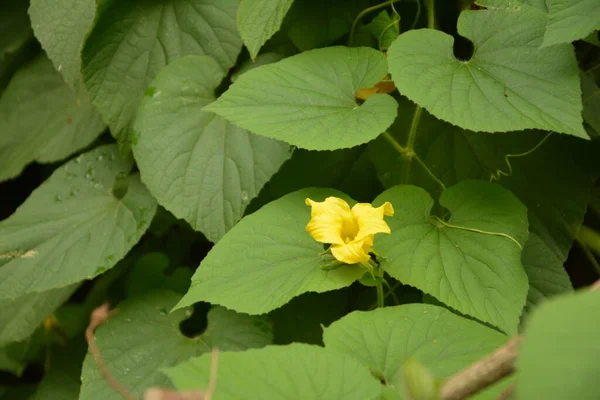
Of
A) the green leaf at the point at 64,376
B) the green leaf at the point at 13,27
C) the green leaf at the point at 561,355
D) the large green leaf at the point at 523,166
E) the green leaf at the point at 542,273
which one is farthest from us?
the green leaf at the point at 13,27

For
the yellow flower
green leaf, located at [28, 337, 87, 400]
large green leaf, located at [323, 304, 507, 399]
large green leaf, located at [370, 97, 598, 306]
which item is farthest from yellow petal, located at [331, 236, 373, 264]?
green leaf, located at [28, 337, 87, 400]

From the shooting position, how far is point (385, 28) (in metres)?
1.21

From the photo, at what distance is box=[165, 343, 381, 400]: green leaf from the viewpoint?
2.03 feet

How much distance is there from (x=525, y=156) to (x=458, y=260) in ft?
1.31

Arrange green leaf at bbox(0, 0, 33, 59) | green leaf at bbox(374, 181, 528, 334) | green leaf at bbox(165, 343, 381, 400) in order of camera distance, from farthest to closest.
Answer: green leaf at bbox(0, 0, 33, 59), green leaf at bbox(374, 181, 528, 334), green leaf at bbox(165, 343, 381, 400)

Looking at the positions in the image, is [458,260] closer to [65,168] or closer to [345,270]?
[345,270]

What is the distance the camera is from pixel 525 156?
1.24 meters


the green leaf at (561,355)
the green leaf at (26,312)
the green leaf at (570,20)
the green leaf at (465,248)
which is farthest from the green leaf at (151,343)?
the green leaf at (561,355)

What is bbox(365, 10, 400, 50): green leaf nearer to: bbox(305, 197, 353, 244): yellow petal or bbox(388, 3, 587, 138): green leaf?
bbox(388, 3, 587, 138): green leaf

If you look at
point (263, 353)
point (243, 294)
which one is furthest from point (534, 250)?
point (263, 353)

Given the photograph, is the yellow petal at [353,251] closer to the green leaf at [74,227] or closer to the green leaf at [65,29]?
the green leaf at [74,227]

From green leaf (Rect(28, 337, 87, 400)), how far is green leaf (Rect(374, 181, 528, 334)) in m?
0.86

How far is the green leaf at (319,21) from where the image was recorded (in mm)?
1278

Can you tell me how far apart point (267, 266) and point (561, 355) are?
0.64 m
